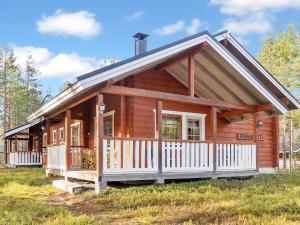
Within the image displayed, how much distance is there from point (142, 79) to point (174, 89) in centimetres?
142

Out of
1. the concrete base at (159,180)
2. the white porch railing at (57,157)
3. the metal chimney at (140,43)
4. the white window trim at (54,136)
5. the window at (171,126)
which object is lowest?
the concrete base at (159,180)

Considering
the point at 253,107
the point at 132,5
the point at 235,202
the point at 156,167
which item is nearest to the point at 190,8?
the point at 132,5

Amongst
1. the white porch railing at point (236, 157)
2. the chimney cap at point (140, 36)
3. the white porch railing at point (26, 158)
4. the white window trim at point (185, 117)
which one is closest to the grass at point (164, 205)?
the white porch railing at point (236, 157)

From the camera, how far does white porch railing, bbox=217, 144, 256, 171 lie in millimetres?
11961

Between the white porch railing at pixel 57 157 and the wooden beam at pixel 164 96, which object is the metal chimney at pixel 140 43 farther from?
the white porch railing at pixel 57 157

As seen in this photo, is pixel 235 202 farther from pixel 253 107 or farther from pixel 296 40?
pixel 296 40

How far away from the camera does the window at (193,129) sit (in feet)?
46.0

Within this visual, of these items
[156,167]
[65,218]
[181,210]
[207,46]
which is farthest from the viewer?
[207,46]

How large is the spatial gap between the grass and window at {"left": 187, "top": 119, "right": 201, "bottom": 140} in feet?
11.7

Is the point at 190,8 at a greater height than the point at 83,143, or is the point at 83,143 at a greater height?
the point at 190,8

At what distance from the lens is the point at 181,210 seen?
7.20 metres

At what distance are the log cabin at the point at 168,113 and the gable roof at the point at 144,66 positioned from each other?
25mm

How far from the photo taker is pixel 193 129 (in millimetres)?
14148

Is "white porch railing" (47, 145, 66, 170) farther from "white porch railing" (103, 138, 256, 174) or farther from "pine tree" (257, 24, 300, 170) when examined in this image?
"pine tree" (257, 24, 300, 170)
